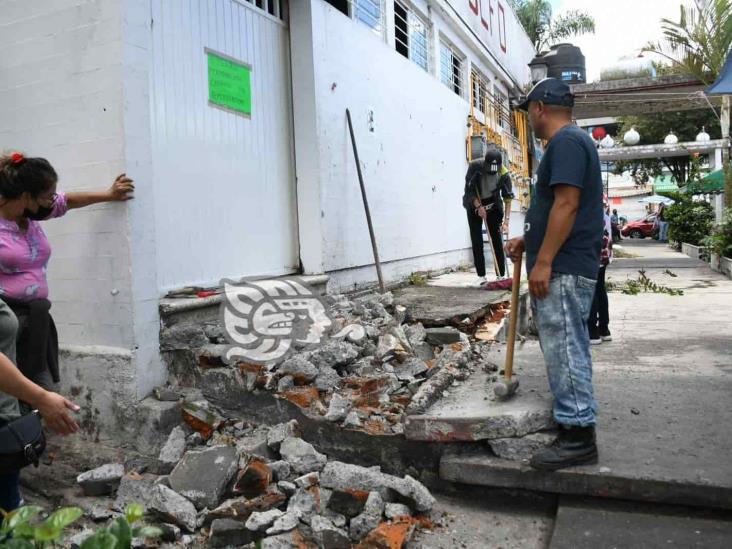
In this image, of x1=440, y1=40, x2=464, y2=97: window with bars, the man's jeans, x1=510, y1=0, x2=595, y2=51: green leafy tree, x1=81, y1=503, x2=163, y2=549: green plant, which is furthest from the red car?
x1=81, y1=503, x2=163, y2=549: green plant

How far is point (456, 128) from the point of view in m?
10.4

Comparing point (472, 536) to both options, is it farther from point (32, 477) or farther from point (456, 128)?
point (456, 128)

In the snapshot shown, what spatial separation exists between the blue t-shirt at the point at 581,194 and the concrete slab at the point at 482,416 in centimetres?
76

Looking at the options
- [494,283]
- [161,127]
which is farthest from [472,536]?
[494,283]

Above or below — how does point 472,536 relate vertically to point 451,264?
below

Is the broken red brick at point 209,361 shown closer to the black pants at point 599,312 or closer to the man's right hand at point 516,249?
the man's right hand at point 516,249

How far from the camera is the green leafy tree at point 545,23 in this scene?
26344mm

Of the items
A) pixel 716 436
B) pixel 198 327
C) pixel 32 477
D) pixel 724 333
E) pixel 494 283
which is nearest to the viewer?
pixel 716 436

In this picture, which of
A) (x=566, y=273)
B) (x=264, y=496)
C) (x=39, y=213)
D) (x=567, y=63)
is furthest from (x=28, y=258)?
(x=567, y=63)

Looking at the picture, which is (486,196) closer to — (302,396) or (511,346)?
(511,346)

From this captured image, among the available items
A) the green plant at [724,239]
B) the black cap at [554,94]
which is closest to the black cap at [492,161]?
the black cap at [554,94]

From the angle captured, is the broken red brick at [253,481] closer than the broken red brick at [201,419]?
Yes

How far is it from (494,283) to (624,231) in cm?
2914

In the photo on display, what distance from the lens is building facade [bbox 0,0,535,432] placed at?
378 cm
